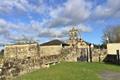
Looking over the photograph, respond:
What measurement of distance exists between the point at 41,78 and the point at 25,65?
4.12 metres

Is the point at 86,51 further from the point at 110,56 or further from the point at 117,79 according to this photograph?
the point at 117,79

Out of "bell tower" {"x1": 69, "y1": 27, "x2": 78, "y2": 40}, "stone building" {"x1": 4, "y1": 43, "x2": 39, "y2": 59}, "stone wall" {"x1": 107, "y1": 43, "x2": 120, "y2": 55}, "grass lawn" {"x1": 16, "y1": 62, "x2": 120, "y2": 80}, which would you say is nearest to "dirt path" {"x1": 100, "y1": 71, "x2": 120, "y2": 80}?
"grass lawn" {"x1": 16, "y1": 62, "x2": 120, "y2": 80}

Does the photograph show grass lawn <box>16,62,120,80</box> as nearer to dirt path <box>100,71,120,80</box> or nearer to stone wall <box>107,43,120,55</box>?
dirt path <box>100,71,120,80</box>

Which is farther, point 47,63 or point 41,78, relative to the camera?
point 47,63

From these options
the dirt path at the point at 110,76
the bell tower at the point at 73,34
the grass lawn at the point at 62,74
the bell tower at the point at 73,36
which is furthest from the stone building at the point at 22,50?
the bell tower at the point at 73,34

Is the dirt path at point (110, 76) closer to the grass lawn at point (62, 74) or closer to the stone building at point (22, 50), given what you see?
the grass lawn at point (62, 74)

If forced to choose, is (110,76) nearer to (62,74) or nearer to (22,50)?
(62,74)

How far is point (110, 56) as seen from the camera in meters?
53.3

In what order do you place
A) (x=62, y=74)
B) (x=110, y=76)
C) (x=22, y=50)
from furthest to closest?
(x=22, y=50), (x=110, y=76), (x=62, y=74)

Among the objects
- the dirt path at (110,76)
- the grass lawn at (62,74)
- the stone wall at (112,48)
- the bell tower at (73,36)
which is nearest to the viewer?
the grass lawn at (62,74)

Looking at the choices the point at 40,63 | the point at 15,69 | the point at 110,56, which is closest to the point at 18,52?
the point at 40,63

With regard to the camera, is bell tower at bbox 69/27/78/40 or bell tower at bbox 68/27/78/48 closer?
bell tower at bbox 68/27/78/48

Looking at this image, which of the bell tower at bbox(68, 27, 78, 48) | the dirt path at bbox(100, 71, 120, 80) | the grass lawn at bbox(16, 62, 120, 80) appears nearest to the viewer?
the grass lawn at bbox(16, 62, 120, 80)

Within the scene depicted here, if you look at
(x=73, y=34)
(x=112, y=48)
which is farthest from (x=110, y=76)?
(x=73, y=34)
